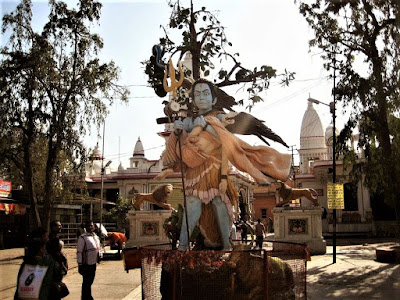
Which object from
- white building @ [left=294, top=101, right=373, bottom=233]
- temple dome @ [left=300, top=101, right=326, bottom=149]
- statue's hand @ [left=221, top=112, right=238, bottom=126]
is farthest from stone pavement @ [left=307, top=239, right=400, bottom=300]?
temple dome @ [left=300, top=101, right=326, bottom=149]

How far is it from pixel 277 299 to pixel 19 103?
39.3 ft

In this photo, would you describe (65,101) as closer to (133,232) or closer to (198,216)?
(133,232)

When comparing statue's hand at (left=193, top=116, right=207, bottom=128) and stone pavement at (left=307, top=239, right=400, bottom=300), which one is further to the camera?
stone pavement at (left=307, top=239, right=400, bottom=300)

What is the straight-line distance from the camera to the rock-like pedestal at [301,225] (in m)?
16.3

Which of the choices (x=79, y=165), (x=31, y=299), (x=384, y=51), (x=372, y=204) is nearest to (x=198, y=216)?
(x=31, y=299)

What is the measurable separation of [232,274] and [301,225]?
11890 mm

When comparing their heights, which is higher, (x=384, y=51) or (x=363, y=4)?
(x=363, y=4)

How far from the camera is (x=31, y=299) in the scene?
434 cm

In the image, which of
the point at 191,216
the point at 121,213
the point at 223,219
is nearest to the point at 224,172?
the point at 223,219

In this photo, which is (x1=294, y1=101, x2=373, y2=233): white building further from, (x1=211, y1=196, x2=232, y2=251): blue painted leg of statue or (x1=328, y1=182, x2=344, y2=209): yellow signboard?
(x1=211, y1=196, x2=232, y2=251): blue painted leg of statue

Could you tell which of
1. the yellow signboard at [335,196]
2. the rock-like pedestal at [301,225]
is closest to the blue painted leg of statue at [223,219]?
the yellow signboard at [335,196]

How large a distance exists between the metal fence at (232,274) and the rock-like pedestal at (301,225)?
11.3 meters

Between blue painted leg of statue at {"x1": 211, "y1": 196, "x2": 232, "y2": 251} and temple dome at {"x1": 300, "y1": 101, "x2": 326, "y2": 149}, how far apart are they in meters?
34.8

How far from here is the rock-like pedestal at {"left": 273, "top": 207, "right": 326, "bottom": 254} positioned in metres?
16.3
